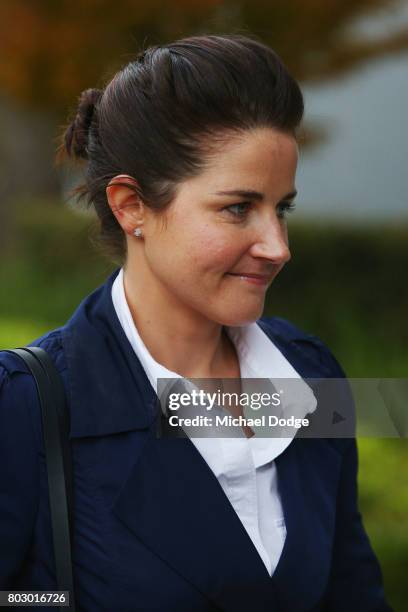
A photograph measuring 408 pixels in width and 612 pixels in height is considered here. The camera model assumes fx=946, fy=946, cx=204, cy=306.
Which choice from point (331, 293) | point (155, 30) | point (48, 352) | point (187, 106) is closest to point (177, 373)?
point (48, 352)

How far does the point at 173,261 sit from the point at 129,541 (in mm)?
560

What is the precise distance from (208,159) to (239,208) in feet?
0.38

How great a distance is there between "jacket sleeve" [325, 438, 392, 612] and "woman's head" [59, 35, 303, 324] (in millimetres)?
492

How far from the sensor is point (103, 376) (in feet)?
6.18

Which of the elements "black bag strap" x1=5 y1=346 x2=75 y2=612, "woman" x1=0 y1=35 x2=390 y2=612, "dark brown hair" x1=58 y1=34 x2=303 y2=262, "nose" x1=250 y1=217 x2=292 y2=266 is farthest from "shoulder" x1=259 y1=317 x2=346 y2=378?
"black bag strap" x1=5 y1=346 x2=75 y2=612

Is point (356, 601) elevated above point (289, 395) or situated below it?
below

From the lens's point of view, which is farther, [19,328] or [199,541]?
[19,328]

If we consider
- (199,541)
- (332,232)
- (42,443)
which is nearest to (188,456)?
(199,541)

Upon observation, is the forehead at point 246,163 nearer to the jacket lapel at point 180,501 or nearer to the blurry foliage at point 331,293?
the jacket lapel at point 180,501

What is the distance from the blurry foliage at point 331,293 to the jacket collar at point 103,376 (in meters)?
2.55

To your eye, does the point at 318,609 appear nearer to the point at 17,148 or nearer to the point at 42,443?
the point at 42,443

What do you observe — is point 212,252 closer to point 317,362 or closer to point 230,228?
point 230,228

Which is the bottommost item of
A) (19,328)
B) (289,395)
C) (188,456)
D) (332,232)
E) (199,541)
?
(199,541)

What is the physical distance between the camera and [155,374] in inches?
76.2
